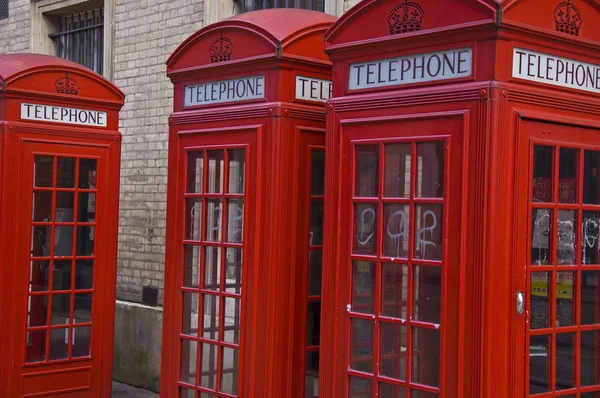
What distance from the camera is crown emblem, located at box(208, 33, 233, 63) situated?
5148 mm

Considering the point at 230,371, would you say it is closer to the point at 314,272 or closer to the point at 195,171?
the point at 314,272

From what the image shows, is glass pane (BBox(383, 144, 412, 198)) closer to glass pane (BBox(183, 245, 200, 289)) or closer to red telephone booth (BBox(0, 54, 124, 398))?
glass pane (BBox(183, 245, 200, 289))

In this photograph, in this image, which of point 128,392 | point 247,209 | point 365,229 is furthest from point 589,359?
point 128,392

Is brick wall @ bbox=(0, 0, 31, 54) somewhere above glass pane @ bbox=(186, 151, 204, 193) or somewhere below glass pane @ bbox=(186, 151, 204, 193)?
above

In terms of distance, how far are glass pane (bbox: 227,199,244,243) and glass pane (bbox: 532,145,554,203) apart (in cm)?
180

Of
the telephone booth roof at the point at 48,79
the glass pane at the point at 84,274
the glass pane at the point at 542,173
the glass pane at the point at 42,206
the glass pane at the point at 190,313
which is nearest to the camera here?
the glass pane at the point at 542,173

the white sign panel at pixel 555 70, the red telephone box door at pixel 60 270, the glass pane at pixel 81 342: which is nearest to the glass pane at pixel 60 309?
the red telephone box door at pixel 60 270

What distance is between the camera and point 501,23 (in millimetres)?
3617

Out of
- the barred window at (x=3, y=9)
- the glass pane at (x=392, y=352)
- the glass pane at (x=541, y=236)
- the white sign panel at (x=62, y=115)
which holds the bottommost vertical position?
the glass pane at (x=392, y=352)

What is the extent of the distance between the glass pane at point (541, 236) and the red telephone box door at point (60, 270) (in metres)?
4.20

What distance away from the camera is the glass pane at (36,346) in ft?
22.9

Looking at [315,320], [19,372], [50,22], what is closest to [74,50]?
[50,22]

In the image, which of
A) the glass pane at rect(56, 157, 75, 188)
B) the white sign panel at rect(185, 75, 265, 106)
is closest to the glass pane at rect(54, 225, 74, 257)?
the glass pane at rect(56, 157, 75, 188)

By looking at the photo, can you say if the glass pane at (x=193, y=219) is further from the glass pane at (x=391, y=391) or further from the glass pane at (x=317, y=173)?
the glass pane at (x=391, y=391)
